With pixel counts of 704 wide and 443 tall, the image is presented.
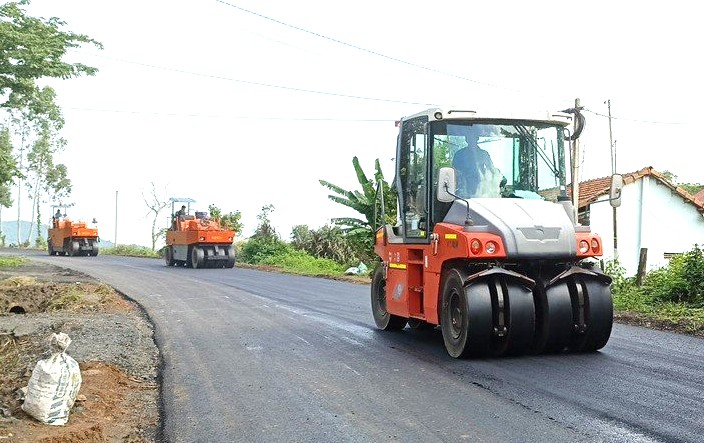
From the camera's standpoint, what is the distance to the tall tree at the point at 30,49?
2355 cm

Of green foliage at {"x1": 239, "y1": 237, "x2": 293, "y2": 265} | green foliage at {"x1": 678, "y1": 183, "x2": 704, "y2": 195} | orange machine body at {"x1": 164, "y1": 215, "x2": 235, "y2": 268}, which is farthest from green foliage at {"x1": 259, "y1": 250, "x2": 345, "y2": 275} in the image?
green foliage at {"x1": 678, "y1": 183, "x2": 704, "y2": 195}

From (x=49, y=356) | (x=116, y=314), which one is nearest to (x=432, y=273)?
(x=49, y=356)

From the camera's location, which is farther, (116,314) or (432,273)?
(116,314)

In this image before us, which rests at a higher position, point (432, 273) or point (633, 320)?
point (432, 273)

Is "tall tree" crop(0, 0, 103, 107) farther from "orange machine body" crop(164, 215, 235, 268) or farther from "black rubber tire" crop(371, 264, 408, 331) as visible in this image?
"black rubber tire" crop(371, 264, 408, 331)

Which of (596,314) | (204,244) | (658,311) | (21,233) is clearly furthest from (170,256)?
(21,233)

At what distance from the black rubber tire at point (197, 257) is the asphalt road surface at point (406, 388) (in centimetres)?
1904

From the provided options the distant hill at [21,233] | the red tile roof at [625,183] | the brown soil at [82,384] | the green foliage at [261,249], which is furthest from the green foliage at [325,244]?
the distant hill at [21,233]

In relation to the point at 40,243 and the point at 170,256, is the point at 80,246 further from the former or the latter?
the point at 40,243

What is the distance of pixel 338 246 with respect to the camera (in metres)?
34.0

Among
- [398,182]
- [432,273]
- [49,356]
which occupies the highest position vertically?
[398,182]

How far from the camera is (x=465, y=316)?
8422mm

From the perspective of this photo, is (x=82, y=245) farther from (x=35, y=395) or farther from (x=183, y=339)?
(x=35, y=395)

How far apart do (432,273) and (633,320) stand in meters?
4.83
